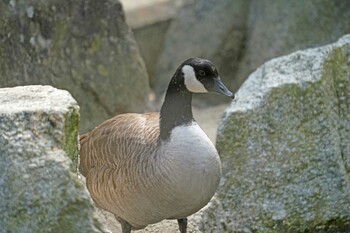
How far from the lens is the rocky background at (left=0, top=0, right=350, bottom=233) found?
15.2ft

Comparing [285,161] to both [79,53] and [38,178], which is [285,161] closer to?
[38,178]

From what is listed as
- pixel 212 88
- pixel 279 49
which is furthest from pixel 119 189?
pixel 279 49

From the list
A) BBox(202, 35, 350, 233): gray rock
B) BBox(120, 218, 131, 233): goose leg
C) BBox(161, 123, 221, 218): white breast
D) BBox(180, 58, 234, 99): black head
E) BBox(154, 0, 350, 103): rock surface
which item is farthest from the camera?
BBox(154, 0, 350, 103): rock surface

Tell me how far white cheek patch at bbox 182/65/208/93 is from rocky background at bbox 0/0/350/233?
64 cm

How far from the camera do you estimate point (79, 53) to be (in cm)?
802

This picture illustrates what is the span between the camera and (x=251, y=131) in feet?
20.8

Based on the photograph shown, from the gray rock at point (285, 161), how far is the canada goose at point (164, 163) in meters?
0.51

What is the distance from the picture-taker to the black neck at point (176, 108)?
5.75m

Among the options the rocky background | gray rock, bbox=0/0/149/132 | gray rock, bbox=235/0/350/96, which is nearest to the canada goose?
the rocky background

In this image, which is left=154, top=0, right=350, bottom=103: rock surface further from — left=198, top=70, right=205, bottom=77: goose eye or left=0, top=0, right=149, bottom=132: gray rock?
left=198, top=70, right=205, bottom=77: goose eye

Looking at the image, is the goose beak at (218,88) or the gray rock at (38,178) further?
the goose beak at (218,88)

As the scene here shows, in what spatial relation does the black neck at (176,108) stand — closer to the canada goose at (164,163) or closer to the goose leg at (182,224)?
the canada goose at (164,163)

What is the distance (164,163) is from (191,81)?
0.50 metres

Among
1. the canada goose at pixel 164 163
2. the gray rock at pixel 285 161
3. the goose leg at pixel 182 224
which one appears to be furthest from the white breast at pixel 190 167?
the gray rock at pixel 285 161
